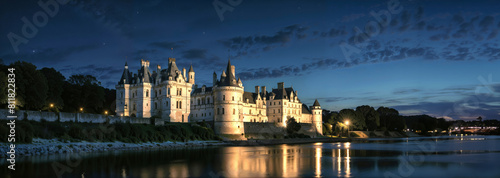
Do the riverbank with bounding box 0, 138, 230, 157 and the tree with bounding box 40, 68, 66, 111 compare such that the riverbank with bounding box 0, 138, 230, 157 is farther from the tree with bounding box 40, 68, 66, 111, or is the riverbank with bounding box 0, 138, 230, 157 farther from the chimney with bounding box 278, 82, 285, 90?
the chimney with bounding box 278, 82, 285, 90

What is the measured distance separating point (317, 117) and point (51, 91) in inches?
2187

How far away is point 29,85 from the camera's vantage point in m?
43.4

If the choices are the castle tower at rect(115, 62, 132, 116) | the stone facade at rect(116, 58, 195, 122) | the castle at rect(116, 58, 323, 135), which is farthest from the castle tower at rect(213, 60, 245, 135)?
the castle tower at rect(115, 62, 132, 116)

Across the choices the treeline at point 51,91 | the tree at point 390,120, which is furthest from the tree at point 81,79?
the tree at point 390,120

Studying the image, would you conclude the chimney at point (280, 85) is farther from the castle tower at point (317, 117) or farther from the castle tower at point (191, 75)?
the castle tower at point (191, 75)

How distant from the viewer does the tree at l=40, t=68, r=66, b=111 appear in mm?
51428

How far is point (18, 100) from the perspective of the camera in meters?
41.8

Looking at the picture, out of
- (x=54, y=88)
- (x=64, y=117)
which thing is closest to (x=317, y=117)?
(x=54, y=88)

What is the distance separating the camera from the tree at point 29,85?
42.1 metres

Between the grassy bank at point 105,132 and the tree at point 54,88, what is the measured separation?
41.4 feet

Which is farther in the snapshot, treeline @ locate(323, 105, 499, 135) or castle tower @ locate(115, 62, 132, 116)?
treeline @ locate(323, 105, 499, 135)

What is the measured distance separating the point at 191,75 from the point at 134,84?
10.6 meters

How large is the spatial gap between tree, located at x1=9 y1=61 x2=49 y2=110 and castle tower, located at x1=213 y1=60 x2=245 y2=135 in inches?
1034

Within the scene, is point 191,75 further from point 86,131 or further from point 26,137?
point 26,137
